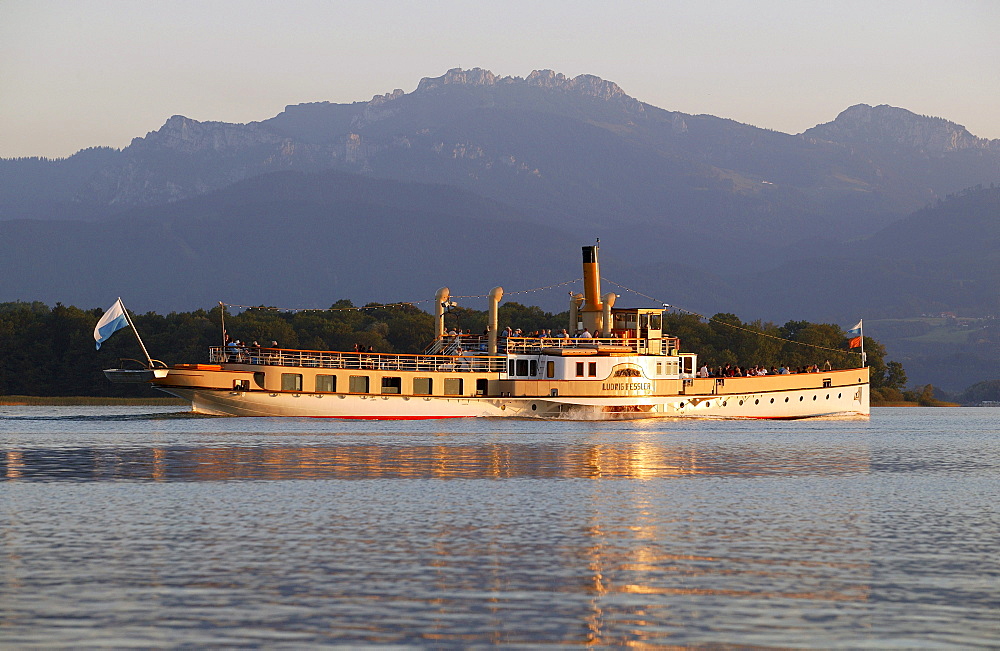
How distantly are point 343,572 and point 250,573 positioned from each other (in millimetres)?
2077

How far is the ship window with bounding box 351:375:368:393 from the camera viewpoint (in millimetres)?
100812

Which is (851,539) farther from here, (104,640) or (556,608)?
(104,640)

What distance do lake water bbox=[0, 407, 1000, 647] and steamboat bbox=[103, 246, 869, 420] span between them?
30.0 metres

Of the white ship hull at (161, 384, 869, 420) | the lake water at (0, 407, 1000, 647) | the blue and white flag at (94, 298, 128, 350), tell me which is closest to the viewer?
the lake water at (0, 407, 1000, 647)

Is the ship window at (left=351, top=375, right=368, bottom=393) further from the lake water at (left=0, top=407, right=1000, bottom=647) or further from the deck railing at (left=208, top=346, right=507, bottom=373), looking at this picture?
the lake water at (left=0, top=407, right=1000, bottom=647)

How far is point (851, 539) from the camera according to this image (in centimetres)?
3719

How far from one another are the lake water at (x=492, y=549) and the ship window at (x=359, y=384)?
30885mm

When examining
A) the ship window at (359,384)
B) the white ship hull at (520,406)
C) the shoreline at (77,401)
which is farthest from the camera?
the shoreline at (77,401)

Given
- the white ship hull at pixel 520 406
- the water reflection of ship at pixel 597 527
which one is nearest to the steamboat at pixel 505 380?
the white ship hull at pixel 520 406

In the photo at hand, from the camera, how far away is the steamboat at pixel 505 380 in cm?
9988

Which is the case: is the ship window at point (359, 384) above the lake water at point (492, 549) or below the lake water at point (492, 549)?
above

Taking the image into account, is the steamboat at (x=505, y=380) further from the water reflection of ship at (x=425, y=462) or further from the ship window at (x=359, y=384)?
the water reflection of ship at (x=425, y=462)

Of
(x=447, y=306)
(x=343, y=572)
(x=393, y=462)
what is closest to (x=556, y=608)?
(x=343, y=572)

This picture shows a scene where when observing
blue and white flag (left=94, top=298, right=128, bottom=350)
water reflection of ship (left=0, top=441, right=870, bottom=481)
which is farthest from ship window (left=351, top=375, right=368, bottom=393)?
water reflection of ship (left=0, top=441, right=870, bottom=481)
